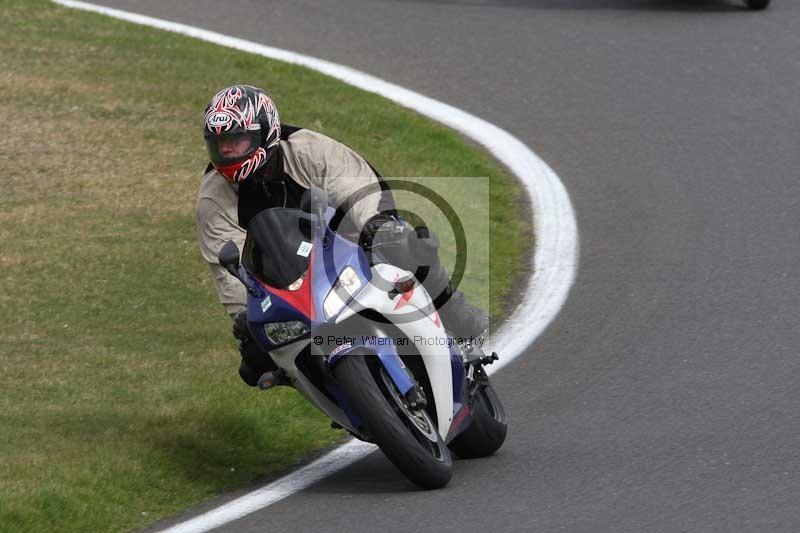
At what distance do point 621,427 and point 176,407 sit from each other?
228 cm

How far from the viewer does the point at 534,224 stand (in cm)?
1073

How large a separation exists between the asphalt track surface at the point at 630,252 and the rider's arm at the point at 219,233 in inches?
38.4

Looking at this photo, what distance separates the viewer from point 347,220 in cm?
655

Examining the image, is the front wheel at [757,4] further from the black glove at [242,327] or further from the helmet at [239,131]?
the black glove at [242,327]

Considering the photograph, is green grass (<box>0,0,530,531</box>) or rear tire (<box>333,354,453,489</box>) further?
green grass (<box>0,0,530,531</box>)

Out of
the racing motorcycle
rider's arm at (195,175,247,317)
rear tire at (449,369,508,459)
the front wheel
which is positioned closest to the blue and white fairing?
the racing motorcycle

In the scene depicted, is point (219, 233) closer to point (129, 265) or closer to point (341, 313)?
point (341, 313)

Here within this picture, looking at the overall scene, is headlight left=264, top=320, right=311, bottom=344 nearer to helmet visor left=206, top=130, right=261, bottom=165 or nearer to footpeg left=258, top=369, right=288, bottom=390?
footpeg left=258, top=369, right=288, bottom=390

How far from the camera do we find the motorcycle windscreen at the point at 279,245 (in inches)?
241

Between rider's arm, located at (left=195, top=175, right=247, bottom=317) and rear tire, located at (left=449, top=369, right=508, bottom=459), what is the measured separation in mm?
1212

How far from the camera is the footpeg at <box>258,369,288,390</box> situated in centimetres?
627

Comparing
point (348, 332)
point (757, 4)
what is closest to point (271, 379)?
point (348, 332)

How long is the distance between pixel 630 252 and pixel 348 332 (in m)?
4.30

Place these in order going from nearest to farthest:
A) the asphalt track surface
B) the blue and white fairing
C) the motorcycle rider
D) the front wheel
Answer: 1. the blue and white fairing
2. the asphalt track surface
3. the motorcycle rider
4. the front wheel
